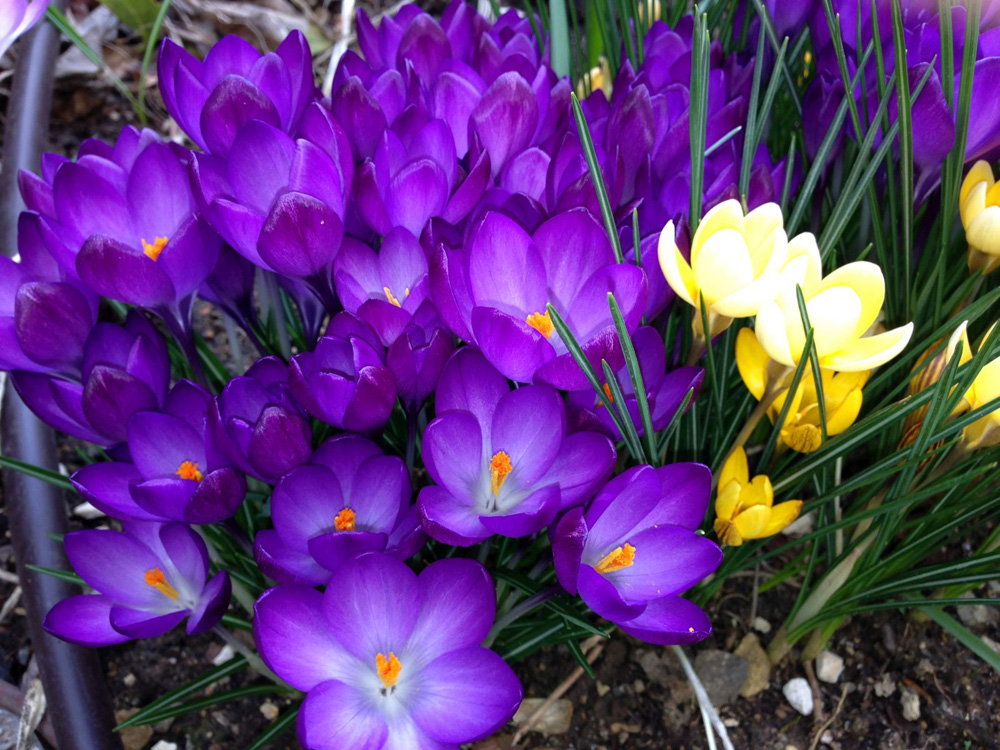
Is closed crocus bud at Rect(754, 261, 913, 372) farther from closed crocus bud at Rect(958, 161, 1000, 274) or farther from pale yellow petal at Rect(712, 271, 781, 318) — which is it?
closed crocus bud at Rect(958, 161, 1000, 274)

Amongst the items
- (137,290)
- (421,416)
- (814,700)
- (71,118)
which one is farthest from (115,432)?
(71,118)

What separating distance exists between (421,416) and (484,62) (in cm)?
41

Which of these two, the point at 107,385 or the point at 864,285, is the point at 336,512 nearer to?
the point at 107,385

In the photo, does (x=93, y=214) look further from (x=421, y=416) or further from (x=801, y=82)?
(x=801, y=82)

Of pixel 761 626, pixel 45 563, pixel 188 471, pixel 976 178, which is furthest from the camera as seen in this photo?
pixel 761 626

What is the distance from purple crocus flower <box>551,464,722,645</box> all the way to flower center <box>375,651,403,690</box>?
0.52ft

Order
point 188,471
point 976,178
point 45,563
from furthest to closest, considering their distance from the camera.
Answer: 1. point 45,563
2. point 976,178
3. point 188,471

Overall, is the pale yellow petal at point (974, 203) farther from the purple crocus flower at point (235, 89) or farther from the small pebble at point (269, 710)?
the small pebble at point (269, 710)

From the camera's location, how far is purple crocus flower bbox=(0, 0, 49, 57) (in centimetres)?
81

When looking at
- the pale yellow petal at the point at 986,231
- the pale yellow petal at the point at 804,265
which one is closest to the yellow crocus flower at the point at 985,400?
the pale yellow petal at the point at 986,231

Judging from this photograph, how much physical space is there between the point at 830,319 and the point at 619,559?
26cm

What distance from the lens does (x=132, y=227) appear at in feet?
2.71

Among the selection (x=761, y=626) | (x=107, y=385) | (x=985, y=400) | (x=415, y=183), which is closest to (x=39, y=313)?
(x=107, y=385)

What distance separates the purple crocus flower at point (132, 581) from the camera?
775 millimetres
